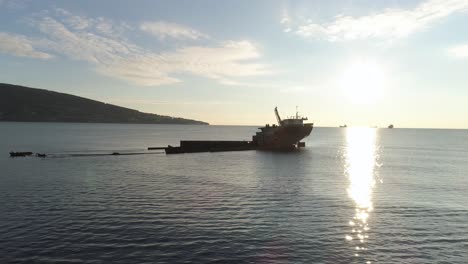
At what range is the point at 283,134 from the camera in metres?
134

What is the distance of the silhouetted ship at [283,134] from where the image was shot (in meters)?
133

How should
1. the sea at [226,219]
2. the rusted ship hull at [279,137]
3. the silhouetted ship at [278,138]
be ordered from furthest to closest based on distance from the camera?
1. the rusted ship hull at [279,137]
2. the silhouetted ship at [278,138]
3. the sea at [226,219]

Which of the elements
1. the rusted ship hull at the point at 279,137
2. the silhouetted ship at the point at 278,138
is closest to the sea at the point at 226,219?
the silhouetted ship at the point at 278,138

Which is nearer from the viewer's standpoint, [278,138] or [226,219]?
[226,219]

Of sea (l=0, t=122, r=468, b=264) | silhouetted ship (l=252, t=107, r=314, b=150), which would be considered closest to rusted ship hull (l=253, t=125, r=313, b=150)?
silhouetted ship (l=252, t=107, r=314, b=150)

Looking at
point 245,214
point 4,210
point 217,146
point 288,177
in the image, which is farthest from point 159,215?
point 217,146

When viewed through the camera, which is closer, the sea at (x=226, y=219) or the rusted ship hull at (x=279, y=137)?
the sea at (x=226, y=219)

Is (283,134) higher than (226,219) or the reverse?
higher

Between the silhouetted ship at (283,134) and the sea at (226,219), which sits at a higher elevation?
the silhouetted ship at (283,134)

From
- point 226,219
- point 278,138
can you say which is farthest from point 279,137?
point 226,219

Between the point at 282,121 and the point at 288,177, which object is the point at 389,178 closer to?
the point at 288,177

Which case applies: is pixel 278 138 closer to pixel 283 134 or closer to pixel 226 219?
pixel 283 134

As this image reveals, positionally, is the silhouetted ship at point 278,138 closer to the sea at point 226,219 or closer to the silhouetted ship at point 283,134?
the silhouetted ship at point 283,134

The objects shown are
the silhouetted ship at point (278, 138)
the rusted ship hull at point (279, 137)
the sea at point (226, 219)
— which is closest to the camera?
the sea at point (226, 219)
